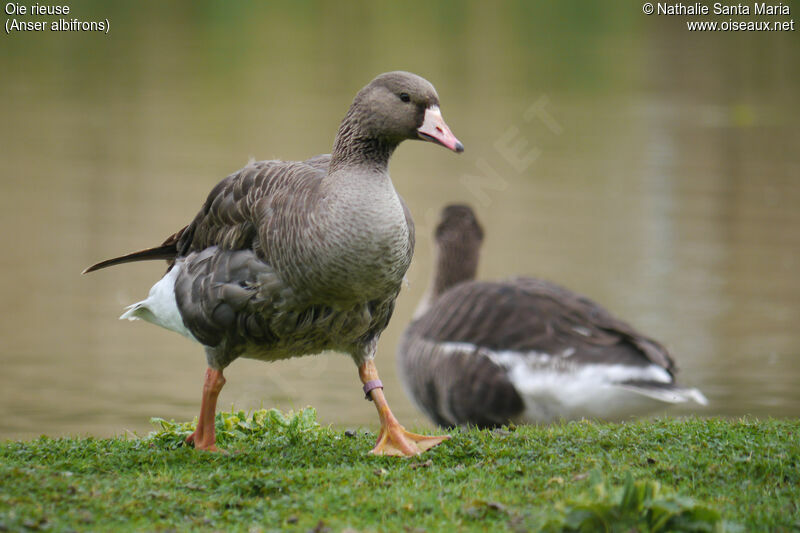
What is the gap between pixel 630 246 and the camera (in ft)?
61.8

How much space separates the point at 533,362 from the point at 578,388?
470 millimetres

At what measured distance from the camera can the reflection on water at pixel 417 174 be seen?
13672mm

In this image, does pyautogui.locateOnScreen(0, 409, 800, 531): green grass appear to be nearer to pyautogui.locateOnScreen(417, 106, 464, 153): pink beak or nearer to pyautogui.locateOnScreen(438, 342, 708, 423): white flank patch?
pyautogui.locateOnScreen(417, 106, 464, 153): pink beak

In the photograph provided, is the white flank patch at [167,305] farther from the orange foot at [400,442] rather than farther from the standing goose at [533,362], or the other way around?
the standing goose at [533,362]

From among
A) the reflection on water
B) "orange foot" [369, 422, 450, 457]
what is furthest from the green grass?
the reflection on water

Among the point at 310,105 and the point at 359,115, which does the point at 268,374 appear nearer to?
the point at 359,115

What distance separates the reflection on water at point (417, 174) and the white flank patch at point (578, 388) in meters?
2.15

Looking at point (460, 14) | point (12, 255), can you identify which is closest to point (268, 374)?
point (12, 255)

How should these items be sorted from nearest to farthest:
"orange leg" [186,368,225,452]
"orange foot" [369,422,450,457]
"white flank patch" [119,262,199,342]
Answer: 1. "orange foot" [369,422,450,457]
2. "orange leg" [186,368,225,452]
3. "white flank patch" [119,262,199,342]

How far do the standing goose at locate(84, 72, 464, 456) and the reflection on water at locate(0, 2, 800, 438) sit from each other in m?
4.40

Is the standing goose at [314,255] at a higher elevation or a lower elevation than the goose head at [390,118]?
lower

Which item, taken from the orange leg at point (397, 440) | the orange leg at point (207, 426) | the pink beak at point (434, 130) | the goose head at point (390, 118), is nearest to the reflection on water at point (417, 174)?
the orange leg at point (207, 426)

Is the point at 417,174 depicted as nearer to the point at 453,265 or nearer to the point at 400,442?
the point at 453,265

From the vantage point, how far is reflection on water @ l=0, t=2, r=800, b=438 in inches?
538
